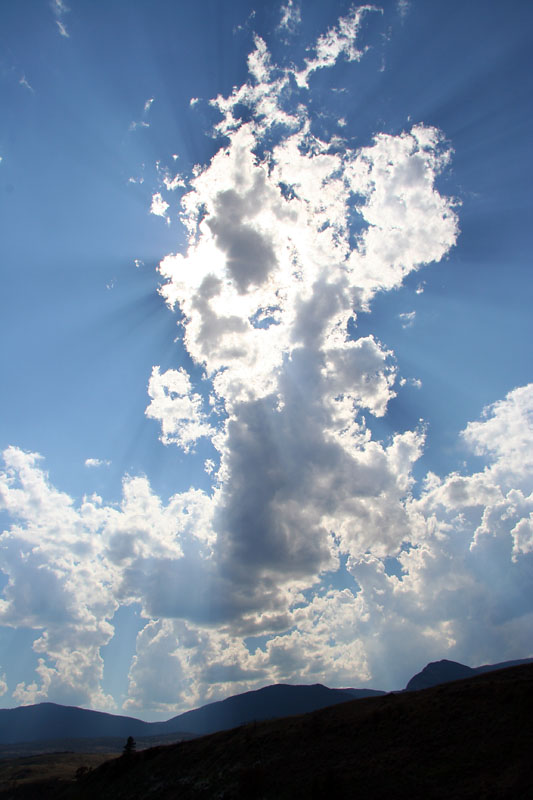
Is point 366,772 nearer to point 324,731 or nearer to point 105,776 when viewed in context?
point 324,731

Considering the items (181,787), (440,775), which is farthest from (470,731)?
(181,787)

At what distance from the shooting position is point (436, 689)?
50.2 metres

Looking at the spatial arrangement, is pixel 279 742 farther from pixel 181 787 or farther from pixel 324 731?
pixel 181 787

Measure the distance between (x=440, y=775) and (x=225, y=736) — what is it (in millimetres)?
37097

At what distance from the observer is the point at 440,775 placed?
110 feet

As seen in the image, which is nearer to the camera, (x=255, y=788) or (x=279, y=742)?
(x=255, y=788)

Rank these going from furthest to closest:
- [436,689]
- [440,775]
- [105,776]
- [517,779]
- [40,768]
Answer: [40,768]
[105,776]
[436,689]
[440,775]
[517,779]

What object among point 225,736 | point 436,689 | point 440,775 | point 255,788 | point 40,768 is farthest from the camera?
point 40,768

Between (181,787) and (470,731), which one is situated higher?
(470,731)

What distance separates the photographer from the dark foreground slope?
32875 millimetres

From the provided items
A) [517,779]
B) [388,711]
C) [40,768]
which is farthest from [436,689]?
[40,768]

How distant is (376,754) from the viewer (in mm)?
40031

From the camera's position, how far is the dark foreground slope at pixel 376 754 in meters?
32.9

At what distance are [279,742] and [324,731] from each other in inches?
222
